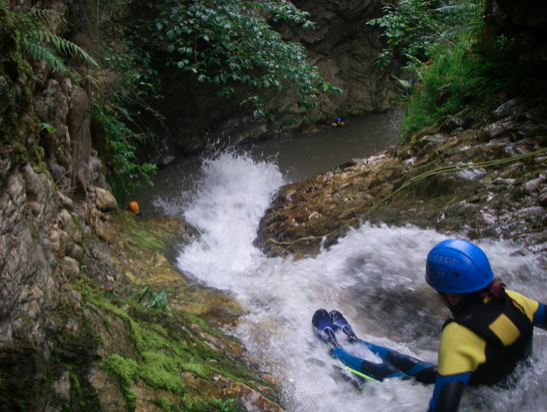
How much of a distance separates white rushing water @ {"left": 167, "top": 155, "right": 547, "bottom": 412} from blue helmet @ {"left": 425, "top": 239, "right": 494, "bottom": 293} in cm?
66

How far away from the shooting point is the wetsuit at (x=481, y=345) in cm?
210

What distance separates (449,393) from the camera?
6.79ft

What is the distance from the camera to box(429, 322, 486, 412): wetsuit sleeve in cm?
207

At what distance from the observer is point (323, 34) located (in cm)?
1462

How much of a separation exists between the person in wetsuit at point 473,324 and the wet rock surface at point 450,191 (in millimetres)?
1972

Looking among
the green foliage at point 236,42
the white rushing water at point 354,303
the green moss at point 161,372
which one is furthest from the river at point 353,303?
the green foliage at point 236,42

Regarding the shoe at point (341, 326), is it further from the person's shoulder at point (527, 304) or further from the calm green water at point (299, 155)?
the calm green water at point (299, 155)

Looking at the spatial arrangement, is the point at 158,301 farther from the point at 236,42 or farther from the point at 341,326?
the point at 236,42

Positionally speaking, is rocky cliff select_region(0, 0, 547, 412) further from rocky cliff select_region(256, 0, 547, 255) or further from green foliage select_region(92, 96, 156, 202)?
green foliage select_region(92, 96, 156, 202)

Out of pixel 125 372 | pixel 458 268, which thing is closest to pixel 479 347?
pixel 458 268

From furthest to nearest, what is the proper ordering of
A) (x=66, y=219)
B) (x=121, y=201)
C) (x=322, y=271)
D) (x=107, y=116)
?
(x=121, y=201)
(x=107, y=116)
(x=322, y=271)
(x=66, y=219)

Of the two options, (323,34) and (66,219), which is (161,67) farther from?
(66,219)

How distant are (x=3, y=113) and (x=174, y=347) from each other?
1624 millimetres

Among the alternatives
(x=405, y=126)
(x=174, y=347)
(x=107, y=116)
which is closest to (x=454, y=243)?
(x=174, y=347)
